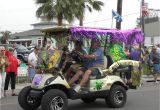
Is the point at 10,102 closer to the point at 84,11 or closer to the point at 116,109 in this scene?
the point at 116,109

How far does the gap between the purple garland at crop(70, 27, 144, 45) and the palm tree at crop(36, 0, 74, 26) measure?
19.3 m

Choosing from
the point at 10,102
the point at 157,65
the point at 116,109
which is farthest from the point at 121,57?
the point at 157,65

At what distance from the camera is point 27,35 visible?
7106cm

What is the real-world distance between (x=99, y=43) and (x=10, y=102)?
137 inches

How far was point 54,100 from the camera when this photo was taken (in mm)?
9266

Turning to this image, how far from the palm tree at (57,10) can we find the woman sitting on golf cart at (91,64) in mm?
19980

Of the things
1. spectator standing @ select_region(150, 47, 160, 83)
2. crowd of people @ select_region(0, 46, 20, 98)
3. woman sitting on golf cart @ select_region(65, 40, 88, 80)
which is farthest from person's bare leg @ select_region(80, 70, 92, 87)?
spectator standing @ select_region(150, 47, 160, 83)

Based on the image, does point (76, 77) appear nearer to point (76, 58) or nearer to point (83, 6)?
point (76, 58)

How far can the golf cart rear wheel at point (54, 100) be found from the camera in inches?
359

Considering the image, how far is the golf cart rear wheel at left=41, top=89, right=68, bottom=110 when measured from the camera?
9109mm

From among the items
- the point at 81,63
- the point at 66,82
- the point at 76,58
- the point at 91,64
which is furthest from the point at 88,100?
the point at 66,82

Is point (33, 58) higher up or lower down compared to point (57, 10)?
lower down

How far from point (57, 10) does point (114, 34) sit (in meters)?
20.5

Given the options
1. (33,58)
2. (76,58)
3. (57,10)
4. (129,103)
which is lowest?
(129,103)
